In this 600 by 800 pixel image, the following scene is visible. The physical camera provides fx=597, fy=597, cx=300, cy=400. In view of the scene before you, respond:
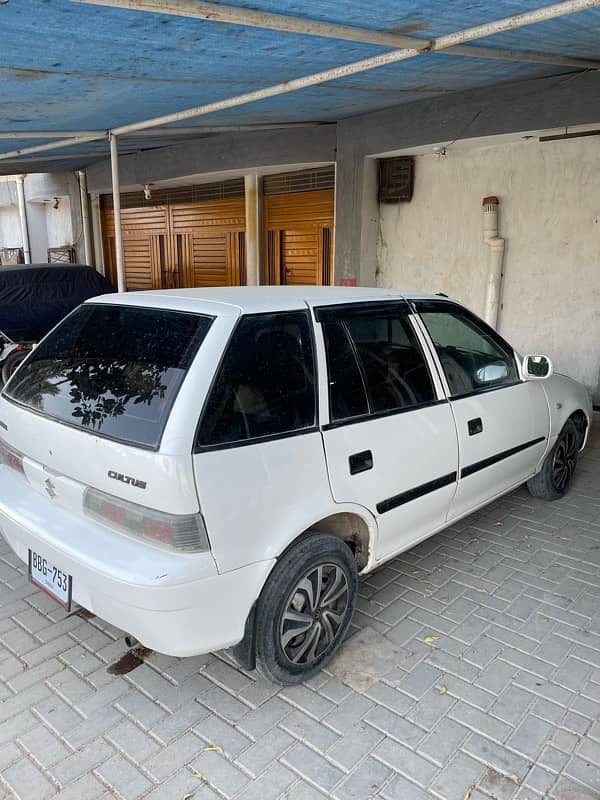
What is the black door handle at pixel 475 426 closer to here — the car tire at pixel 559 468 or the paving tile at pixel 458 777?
the car tire at pixel 559 468

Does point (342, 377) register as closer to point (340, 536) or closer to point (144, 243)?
point (340, 536)

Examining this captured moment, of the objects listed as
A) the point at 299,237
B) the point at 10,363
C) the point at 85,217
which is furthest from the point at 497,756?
the point at 85,217

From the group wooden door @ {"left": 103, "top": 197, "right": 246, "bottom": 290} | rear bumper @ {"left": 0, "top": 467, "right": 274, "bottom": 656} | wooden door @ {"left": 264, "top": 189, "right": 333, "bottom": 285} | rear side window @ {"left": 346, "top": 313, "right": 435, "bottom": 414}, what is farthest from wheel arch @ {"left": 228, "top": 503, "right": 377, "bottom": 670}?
wooden door @ {"left": 103, "top": 197, "right": 246, "bottom": 290}

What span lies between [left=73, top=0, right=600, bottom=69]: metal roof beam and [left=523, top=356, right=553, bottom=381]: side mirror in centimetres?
211

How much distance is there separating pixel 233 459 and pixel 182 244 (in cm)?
985

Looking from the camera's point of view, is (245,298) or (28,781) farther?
(245,298)

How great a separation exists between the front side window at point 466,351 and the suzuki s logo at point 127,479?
186 cm

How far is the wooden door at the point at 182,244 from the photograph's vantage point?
10.4 m

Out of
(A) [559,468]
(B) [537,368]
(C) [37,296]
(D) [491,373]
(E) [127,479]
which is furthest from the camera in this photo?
(C) [37,296]

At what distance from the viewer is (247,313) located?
246cm

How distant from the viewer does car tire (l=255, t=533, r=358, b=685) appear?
7.95 ft

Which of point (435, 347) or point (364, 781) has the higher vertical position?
Result: point (435, 347)

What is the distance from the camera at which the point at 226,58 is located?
395 cm

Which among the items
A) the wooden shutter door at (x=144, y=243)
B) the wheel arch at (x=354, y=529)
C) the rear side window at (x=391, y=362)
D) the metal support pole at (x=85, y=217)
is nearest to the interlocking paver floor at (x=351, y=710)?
the wheel arch at (x=354, y=529)
